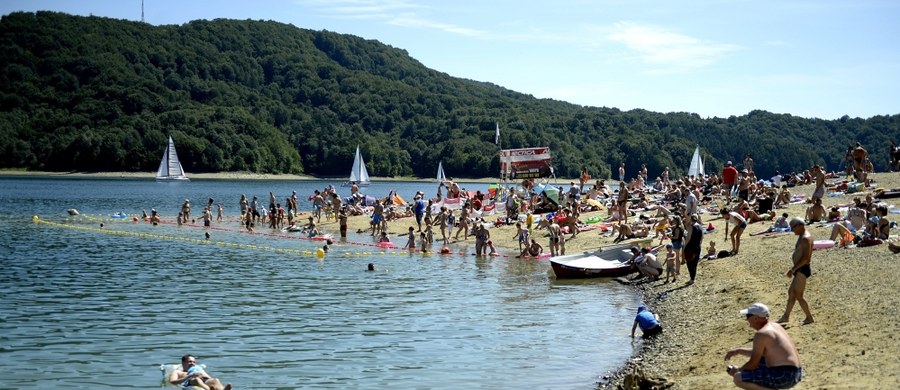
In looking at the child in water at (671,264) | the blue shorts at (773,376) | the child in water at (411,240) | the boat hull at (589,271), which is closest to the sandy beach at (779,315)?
the child in water at (671,264)

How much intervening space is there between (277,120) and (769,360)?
146406mm

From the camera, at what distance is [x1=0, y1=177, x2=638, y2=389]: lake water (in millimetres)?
13547

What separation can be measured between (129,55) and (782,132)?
113 m

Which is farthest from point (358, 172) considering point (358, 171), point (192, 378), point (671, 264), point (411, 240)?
point (192, 378)

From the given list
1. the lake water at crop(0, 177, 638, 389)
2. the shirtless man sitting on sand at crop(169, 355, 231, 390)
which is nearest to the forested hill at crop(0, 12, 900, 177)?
the lake water at crop(0, 177, 638, 389)

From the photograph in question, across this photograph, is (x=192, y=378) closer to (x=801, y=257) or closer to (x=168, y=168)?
(x=801, y=257)

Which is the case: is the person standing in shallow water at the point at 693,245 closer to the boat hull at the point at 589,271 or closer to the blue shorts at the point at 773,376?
the boat hull at the point at 589,271

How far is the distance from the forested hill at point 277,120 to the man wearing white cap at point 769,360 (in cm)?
11169

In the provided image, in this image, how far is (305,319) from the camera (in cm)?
1805

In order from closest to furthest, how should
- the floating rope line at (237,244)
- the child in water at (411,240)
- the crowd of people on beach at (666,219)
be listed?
the crowd of people on beach at (666,219)
the floating rope line at (237,244)
the child in water at (411,240)

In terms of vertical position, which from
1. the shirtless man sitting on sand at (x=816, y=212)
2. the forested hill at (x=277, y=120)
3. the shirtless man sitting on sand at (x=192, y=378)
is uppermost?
the forested hill at (x=277, y=120)

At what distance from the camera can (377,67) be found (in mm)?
195750

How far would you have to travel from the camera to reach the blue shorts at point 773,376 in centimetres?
885

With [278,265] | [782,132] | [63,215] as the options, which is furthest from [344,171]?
[278,265]
